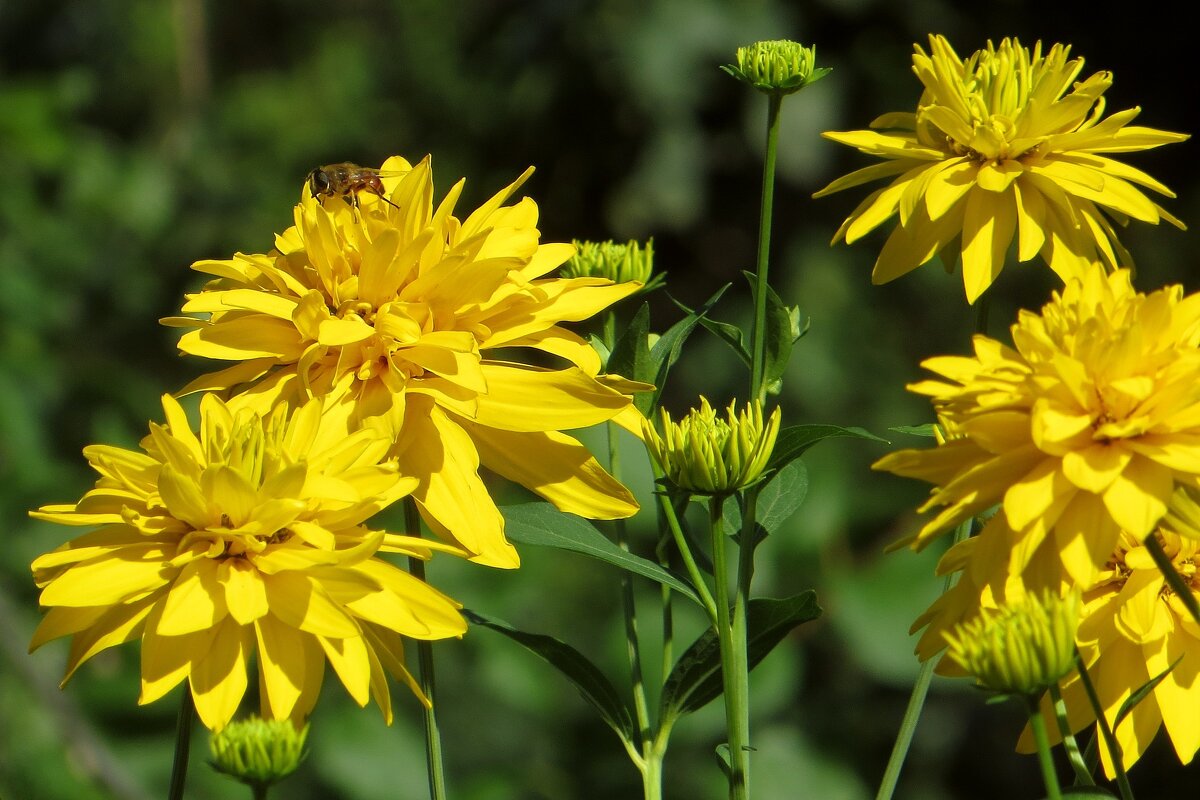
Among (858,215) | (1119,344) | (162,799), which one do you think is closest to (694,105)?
(162,799)

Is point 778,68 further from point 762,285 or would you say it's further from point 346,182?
point 346,182

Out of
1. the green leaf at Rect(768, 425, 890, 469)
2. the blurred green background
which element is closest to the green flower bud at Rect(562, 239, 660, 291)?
the green leaf at Rect(768, 425, 890, 469)

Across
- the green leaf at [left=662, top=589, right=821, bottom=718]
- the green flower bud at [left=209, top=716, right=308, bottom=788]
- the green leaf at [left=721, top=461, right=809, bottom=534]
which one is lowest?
the green flower bud at [left=209, top=716, right=308, bottom=788]

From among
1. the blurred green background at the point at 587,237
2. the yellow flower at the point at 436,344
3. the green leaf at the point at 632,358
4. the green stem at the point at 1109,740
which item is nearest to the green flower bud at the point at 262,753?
the yellow flower at the point at 436,344

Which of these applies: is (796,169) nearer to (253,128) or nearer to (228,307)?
(253,128)

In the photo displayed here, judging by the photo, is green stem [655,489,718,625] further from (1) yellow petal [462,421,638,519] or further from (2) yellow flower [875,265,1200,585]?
(2) yellow flower [875,265,1200,585]

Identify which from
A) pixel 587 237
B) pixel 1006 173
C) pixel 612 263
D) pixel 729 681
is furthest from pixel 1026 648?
pixel 587 237
